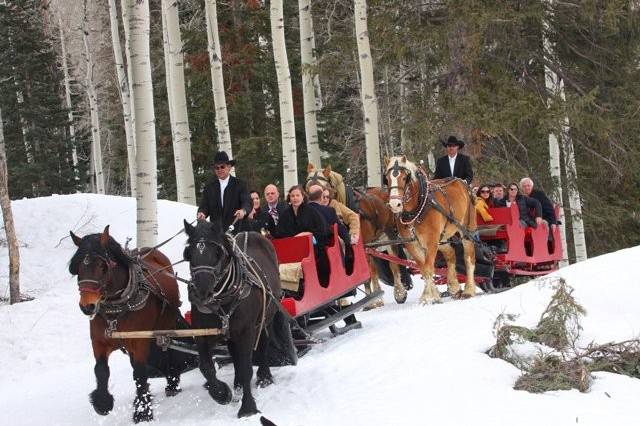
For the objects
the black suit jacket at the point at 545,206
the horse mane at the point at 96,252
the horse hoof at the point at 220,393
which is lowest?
the horse hoof at the point at 220,393

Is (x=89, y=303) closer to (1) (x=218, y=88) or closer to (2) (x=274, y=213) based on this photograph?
(2) (x=274, y=213)

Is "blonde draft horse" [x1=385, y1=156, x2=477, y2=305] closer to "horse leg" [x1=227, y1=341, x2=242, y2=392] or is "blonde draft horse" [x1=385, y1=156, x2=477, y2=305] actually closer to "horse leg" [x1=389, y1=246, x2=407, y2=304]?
"horse leg" [x1=389, y1=246, x2=407, y2=304]

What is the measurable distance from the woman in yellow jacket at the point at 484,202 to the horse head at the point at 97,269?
7208 mm

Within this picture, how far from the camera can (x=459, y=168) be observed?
1230 centimetres

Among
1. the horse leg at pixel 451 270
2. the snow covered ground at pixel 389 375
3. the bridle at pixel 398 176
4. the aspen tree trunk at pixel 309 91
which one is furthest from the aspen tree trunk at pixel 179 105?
the bridle at pixel 398 176

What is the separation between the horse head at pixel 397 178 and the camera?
9883 mm

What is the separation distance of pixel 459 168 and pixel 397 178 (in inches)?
97.0

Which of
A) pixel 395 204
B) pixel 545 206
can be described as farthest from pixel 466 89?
pixel 395 204

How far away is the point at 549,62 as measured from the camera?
1700 centimetres

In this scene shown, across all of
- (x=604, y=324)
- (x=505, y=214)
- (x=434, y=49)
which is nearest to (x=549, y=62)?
(x=434, y=49)

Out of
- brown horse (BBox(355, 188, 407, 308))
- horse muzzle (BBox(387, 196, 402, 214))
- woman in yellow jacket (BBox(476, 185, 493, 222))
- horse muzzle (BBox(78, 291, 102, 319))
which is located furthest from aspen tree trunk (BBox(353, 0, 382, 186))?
horse muzzle (BBox(78, 291, 102, 319))

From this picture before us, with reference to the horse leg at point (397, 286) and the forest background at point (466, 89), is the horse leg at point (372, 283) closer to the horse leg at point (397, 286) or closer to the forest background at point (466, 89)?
the horse leg at point (397, 286)

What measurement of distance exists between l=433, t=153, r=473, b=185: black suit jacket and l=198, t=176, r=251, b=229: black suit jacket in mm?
4263

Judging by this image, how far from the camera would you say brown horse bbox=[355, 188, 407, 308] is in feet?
38.1
